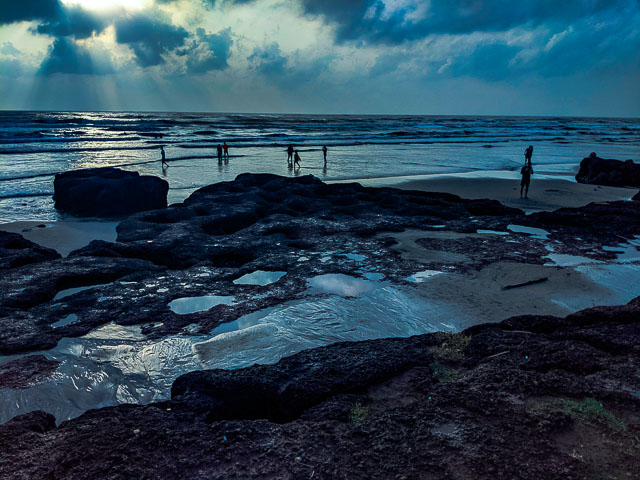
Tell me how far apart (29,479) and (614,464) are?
415 centimetres

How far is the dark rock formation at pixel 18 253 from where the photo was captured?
7.88 m

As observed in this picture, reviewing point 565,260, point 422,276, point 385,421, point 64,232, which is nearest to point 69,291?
point 64,232

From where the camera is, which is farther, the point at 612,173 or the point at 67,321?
Result: the point at 612,173

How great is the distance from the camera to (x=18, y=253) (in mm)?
8234

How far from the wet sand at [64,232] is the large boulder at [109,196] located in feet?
3.58

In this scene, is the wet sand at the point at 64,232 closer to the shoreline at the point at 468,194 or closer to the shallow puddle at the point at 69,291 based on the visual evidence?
the shoreline at the point at 468,194

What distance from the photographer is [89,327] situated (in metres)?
5.84

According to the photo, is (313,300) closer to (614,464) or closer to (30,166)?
(614,464)

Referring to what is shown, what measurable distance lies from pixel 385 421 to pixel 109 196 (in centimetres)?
1378

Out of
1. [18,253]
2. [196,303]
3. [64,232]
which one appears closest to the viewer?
[196,303]

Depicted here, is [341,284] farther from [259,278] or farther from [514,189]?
[514,189]

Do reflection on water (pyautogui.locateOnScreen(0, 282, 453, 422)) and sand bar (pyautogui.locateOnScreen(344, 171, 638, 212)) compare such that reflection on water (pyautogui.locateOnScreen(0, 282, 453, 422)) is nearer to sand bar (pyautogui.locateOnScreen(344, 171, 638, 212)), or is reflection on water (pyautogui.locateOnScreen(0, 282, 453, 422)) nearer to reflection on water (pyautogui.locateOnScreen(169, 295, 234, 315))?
reflection on water (pyautogui.locateOnScreen(169, 295, 234, 315))

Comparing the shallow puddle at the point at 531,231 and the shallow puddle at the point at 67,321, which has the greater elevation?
the shallow puddle at the point at 531,231

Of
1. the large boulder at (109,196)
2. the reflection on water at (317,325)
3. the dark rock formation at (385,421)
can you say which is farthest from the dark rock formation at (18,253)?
the dark rock formation at (385,421)
